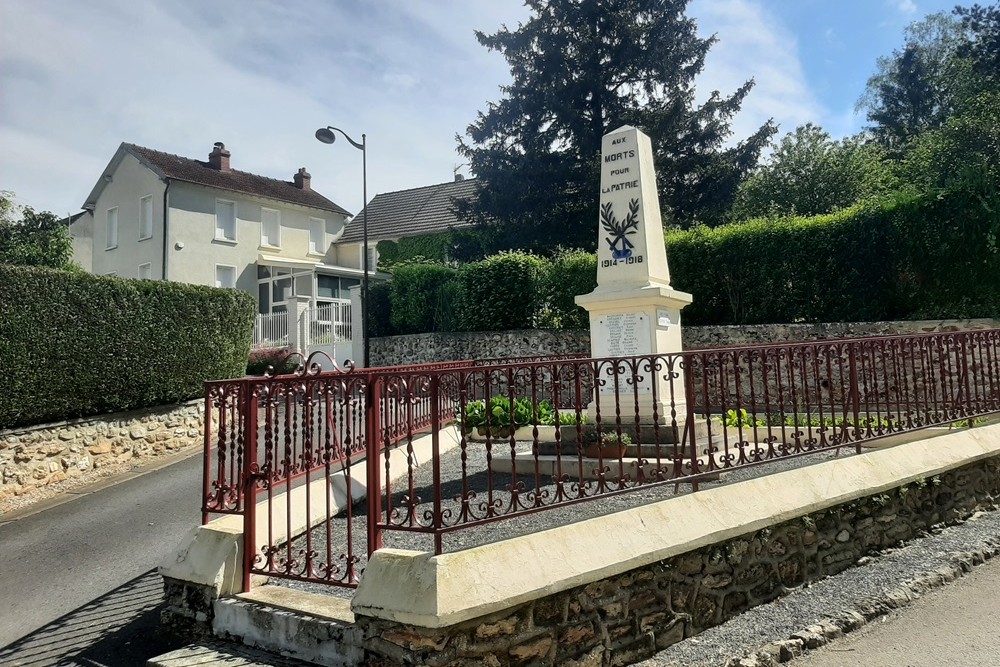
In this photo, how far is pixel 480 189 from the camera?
74.3ft

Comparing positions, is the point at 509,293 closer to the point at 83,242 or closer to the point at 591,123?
the point at 591,123

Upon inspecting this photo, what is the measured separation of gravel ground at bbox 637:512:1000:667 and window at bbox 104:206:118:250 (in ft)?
96.2

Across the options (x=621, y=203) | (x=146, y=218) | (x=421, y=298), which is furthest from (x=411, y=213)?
(x=621, y=203)

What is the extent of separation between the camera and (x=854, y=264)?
1339 centimetres

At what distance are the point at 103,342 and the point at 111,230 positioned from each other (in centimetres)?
2051

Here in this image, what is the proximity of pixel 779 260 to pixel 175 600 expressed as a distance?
44.9 ft

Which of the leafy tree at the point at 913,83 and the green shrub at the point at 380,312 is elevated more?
the leafy tree at the point at 913,83

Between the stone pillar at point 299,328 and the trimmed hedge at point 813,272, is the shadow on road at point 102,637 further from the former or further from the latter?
the stone pillar at point 299,328

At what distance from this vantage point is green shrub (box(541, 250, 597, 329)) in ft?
53.2

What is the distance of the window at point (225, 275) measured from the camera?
1016 inches

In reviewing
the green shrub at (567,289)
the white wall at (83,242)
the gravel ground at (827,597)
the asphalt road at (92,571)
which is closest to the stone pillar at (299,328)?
the green shrub at (567,289)

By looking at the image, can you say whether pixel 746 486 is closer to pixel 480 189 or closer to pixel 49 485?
pixel 49 485

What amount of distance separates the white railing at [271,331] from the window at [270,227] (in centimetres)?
835

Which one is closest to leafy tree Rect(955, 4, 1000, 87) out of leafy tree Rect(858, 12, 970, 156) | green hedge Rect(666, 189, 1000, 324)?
leafy tree Rect(858, 12, 970, 156)
